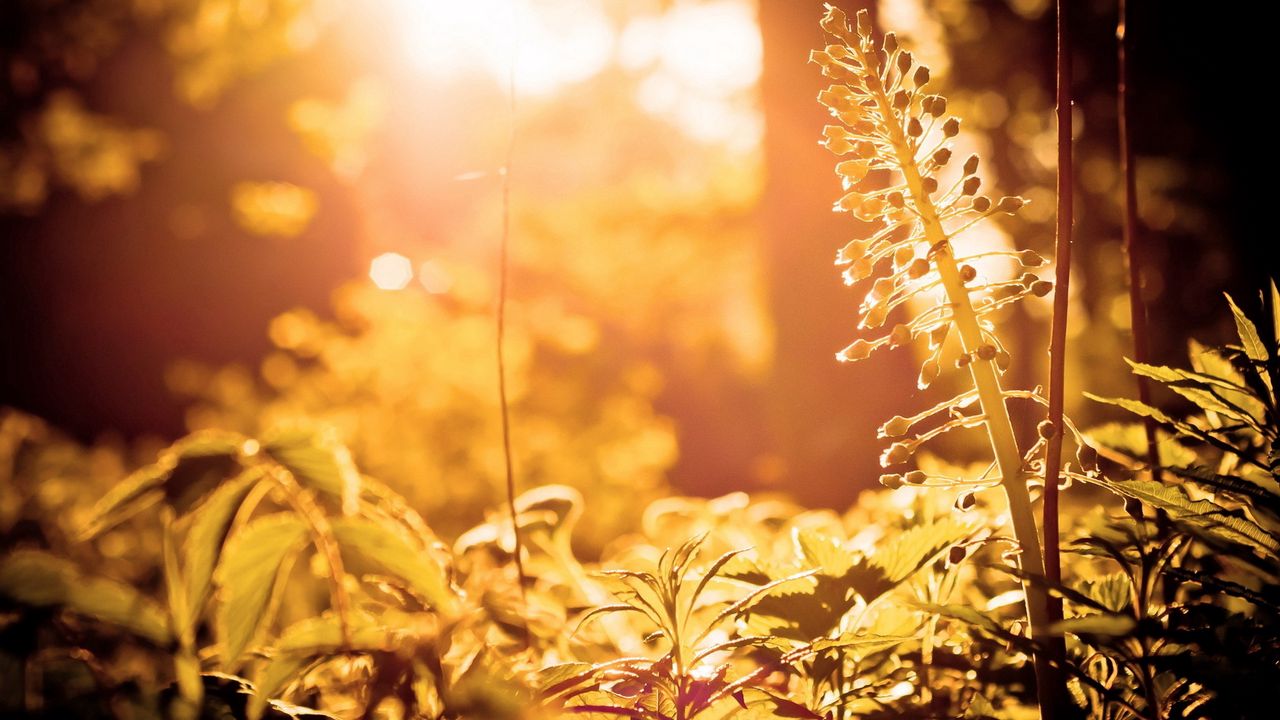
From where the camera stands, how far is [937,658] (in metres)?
0.92

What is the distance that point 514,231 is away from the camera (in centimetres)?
1280

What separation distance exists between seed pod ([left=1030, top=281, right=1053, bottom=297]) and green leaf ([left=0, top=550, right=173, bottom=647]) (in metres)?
0.76

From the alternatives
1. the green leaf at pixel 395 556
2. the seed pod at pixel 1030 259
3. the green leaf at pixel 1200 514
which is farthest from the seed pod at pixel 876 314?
the green leaf at pixel 395 556

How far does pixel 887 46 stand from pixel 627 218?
44.9 feet

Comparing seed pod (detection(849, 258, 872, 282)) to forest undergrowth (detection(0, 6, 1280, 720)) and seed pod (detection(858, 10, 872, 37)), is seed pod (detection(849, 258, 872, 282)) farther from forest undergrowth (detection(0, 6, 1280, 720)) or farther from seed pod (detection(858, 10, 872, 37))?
seed pod (detection(858, 10, 872, 37))

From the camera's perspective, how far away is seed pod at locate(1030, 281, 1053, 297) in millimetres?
616

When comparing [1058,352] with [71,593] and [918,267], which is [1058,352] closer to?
[918,267]

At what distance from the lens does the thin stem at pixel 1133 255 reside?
802 mm

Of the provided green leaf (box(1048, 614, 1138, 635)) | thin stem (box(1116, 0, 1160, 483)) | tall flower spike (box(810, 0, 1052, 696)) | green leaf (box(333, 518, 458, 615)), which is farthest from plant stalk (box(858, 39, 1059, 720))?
green leaf (box(333, 518, 458, 615))

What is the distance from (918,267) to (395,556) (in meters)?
0.52

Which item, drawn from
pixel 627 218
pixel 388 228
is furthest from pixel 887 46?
pixel 388 228

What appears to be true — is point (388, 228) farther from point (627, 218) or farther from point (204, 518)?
point (204, 518)

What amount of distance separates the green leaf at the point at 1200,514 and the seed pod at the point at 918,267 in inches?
8.7

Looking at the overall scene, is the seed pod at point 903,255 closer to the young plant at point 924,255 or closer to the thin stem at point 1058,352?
the young plant at point 924,255
